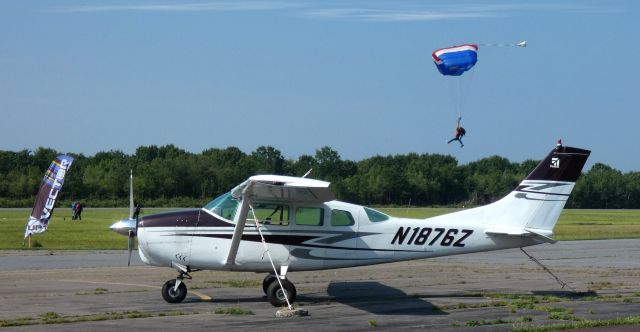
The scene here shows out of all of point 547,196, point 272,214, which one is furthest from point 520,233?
point 272,214

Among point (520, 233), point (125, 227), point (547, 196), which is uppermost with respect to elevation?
point (547, 196)

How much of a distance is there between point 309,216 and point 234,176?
3899cm

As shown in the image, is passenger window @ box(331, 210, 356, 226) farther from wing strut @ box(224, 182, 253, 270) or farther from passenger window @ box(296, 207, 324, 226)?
wing strut @ box(224, 182, 253, 270)

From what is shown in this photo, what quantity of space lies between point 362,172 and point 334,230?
48928 mm

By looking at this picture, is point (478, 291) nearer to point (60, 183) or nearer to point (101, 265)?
point (101, 265)

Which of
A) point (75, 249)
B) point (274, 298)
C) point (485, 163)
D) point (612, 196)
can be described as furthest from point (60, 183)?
point (612, 196)

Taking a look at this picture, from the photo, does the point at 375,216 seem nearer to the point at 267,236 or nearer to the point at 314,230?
the point at 314,230

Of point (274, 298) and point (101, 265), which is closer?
point (274, 298)

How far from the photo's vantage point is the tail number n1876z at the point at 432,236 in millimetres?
17031

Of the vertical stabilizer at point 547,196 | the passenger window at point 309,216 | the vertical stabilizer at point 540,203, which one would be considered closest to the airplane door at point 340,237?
the passenger window at point 309,216

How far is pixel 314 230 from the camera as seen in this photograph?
16500mm

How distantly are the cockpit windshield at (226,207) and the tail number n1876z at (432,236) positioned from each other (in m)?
3.11

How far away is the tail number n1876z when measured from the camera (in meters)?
17.0

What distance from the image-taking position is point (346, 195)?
2324 inches
